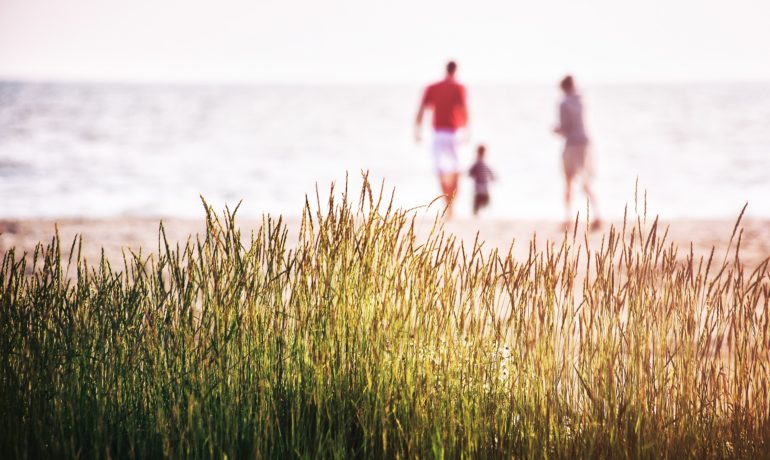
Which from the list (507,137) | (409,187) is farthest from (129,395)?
(507,137)

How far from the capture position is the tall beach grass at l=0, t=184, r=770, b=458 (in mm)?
2430

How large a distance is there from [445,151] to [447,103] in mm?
579

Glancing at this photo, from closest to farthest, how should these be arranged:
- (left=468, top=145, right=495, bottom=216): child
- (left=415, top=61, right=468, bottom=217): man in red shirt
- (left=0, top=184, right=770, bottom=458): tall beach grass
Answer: (left=0, top=184, right=770, bottom=458): tall beach grass < (left=415, top=61, right=468, bottom=217): man in red shirt < (left=468, top=145, right=495, bottom=216): child

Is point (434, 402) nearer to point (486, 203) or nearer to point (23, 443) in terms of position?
point (23, 443)

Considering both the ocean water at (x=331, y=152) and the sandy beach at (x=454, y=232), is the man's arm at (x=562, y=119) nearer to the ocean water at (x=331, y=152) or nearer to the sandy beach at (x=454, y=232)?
the sandy beach at (x=454, y=232)

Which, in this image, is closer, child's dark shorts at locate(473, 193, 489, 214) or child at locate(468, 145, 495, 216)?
child at locate(468, 145, 495, 216)

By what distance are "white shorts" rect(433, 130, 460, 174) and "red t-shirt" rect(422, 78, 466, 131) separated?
10 centimetres

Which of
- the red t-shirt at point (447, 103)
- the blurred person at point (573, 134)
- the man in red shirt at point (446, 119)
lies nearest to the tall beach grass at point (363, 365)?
the blurred person at point (573, 134)

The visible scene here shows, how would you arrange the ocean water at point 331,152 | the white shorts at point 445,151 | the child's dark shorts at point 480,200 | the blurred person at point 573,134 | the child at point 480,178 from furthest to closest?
the ocean water at point 331,152 < the child's dark shorts at point 480,200 < the child at point 480,178 < the white shorts at point 445,151 < the blurred person at point 573,134

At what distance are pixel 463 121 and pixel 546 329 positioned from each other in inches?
278

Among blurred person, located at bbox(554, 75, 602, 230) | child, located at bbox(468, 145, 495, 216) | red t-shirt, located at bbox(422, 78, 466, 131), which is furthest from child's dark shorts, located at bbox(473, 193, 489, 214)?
blurred person, located at bbox(554, 75, 602, 230)

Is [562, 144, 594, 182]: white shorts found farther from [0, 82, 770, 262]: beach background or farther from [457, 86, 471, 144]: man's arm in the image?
[457, 86, 471, 144]: man's arm

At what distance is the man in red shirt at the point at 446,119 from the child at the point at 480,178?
230 mm

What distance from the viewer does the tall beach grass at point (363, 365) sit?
7.97 ft
